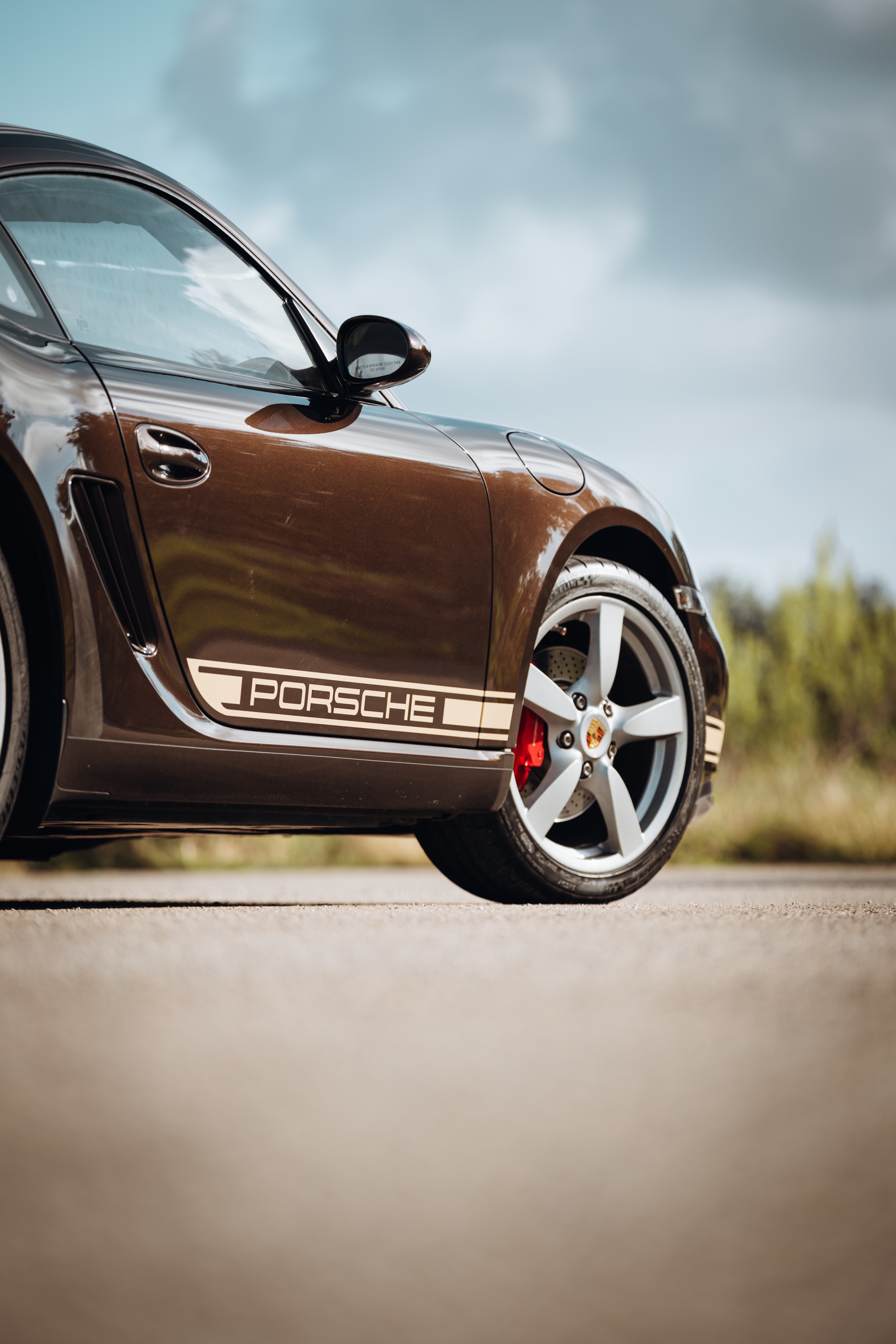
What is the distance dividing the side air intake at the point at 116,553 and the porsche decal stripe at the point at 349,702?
133 mm

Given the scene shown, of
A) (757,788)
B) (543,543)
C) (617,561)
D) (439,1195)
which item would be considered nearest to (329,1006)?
(439,1195)

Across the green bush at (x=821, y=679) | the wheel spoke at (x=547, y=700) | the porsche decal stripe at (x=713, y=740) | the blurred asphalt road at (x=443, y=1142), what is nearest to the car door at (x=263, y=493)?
the wheel spoke at (x=547, y=700)

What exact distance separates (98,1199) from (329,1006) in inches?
29.6

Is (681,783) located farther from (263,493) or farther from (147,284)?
(147,284)

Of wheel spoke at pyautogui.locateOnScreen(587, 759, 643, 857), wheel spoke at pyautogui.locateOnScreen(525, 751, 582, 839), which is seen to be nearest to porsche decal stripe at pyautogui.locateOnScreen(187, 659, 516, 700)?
wheel spoke at pyautogui.locateOnScreen(525, 751, 582, 839)

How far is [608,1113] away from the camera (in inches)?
58.4

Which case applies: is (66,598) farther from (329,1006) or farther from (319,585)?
(329,1006)

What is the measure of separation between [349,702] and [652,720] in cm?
98

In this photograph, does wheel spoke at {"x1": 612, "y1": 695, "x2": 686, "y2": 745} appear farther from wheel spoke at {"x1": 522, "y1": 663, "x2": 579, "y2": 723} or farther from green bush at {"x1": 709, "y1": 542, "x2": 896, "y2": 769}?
green bush at {"x1": 709, "y1": 542, "x2": 896, "y2": 769}

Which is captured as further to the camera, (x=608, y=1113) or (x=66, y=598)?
(x=66, y=598)

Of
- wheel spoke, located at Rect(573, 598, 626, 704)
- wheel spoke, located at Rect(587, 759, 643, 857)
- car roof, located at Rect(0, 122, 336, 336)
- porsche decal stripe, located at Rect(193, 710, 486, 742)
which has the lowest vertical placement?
wheel spoke, located at Rect(587, 759, 643, 857)

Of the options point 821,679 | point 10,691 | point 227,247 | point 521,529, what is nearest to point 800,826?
point 821,679

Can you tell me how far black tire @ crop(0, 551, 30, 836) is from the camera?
269cm

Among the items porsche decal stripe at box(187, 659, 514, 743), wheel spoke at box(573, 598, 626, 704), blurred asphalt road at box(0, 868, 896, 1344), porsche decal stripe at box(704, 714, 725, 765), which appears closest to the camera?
blurred asphalt road at box(0, 868, 896, 1344)
